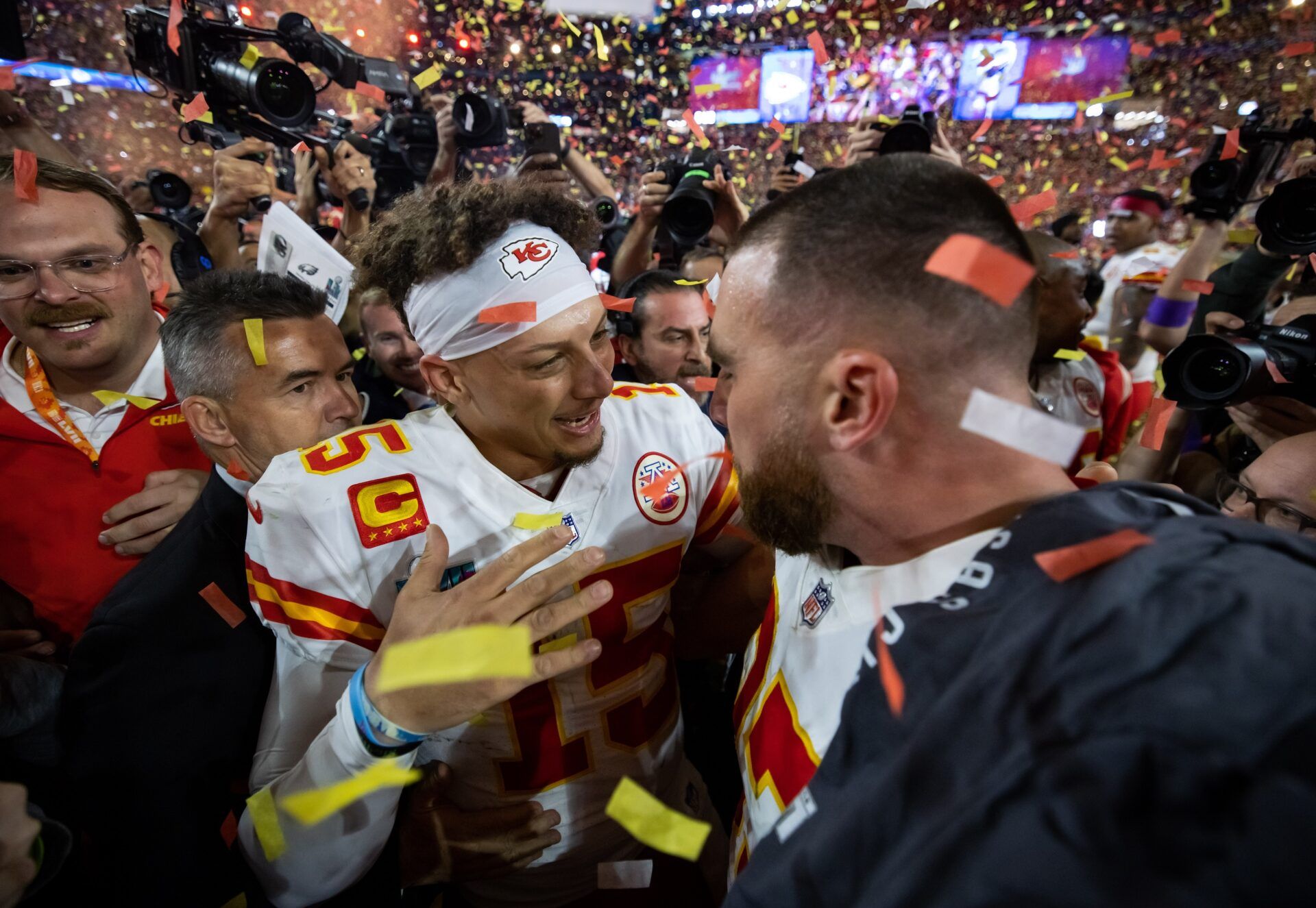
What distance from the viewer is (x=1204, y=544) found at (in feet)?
2.47

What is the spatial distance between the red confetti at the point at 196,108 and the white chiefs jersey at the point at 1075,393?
428cm

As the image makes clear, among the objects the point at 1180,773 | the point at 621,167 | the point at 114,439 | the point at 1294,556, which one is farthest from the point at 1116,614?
the point at 621,167

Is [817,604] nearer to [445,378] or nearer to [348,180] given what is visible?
[445,378]

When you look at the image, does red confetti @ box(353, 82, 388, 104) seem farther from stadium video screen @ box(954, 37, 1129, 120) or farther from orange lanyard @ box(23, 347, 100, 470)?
stadium video screen @ box(954, 37, 1129, 120)

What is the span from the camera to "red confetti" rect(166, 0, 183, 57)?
2990mm

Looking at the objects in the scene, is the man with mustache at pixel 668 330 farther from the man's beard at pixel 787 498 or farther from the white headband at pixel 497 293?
the man's beard at pixel 787 498

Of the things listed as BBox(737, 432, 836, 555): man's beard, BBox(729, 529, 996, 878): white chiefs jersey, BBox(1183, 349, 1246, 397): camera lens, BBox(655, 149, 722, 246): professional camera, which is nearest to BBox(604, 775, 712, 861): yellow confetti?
BBox(729, 529, 996, 878): white chiefs jersey

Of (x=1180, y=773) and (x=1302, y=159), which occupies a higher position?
(x=1302, y=159)

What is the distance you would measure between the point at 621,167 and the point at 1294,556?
18.0m

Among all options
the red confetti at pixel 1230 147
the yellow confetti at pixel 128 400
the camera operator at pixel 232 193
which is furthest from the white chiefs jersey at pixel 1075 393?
the camera operator at pixel 232 193

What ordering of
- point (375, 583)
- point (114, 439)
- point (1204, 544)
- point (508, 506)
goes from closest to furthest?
point (1204, 544)
point (375, 583)
point (508, 506)
point (114, 439)

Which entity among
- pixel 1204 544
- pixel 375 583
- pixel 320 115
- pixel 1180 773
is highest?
pixel 320 115

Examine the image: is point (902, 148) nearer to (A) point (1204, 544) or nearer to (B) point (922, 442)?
(B) point (922, 442)

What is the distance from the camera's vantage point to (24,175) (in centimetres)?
198
